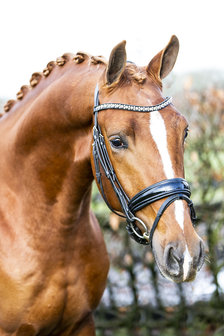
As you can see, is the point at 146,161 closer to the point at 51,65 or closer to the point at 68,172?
the point at 68,172

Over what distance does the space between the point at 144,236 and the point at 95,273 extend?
2.77 feet

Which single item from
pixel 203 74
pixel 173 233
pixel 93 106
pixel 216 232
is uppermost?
pixel 93 106

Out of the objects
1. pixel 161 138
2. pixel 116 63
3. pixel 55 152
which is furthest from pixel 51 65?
pixel 161 138

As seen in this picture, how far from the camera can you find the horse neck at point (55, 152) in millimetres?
2650

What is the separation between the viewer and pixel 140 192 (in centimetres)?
224

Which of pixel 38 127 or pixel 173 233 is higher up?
pixel 38 127

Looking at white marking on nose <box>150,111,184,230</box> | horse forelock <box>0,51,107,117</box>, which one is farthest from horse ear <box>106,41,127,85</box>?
white marking on nose <box>150,111,184,230</box>

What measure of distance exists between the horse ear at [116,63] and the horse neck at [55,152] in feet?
0.68

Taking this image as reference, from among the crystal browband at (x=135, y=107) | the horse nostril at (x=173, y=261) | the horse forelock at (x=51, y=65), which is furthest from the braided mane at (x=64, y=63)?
the horse nostril at (x=173, y=261)

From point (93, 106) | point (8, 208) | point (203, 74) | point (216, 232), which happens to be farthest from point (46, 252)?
point (203, 74)

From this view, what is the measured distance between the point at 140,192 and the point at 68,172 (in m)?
0.66

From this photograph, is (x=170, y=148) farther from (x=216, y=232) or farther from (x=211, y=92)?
(x=211, y=92)

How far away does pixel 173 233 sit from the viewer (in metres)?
2.09

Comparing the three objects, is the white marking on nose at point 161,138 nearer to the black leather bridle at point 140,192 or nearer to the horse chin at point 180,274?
the black leather bridle at point 140,192
